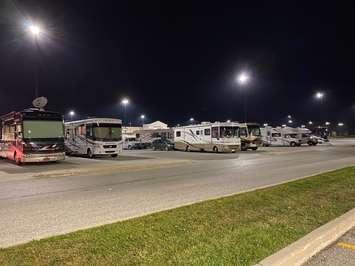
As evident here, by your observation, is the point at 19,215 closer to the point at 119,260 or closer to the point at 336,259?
the point at 119,260

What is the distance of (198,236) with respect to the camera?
5.79 metres

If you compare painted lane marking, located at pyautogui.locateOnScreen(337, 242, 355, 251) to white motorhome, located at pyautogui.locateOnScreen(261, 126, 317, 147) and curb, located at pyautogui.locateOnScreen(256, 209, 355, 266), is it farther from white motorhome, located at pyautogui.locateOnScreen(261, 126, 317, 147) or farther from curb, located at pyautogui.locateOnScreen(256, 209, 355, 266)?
white motorhome, located at pyautogui.locateOnScreen(261, 126, 317, 147)

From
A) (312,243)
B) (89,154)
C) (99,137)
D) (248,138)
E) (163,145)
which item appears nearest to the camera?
(312,243)

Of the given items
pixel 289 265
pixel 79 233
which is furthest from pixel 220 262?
pixel 79 233

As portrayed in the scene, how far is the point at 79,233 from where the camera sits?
19.7ft

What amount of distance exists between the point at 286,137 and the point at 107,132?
32.1 m

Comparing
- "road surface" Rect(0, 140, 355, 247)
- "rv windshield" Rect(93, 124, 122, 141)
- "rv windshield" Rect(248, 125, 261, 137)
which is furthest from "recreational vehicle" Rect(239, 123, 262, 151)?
"road surface" Rect(0, 140, 355, 247)

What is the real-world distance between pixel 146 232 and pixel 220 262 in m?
1.82

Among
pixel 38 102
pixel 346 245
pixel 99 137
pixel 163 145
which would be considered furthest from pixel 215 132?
pixel 346 245

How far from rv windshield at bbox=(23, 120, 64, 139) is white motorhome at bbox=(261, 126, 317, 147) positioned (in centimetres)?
3706

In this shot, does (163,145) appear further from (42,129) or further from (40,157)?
(40,157)

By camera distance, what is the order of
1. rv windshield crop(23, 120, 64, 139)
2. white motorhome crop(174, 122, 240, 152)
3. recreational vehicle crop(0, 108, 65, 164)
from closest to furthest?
1. recreational vehicle crop(0, 108, 65, 164)
2. rv windshield crop(23, 120, 64, 139)
3. white motorhome crop(174, 122, 240, 152)

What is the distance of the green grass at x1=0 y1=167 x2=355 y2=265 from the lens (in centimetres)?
482

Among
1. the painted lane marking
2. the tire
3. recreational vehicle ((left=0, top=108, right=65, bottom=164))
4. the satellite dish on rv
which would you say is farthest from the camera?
the tire
